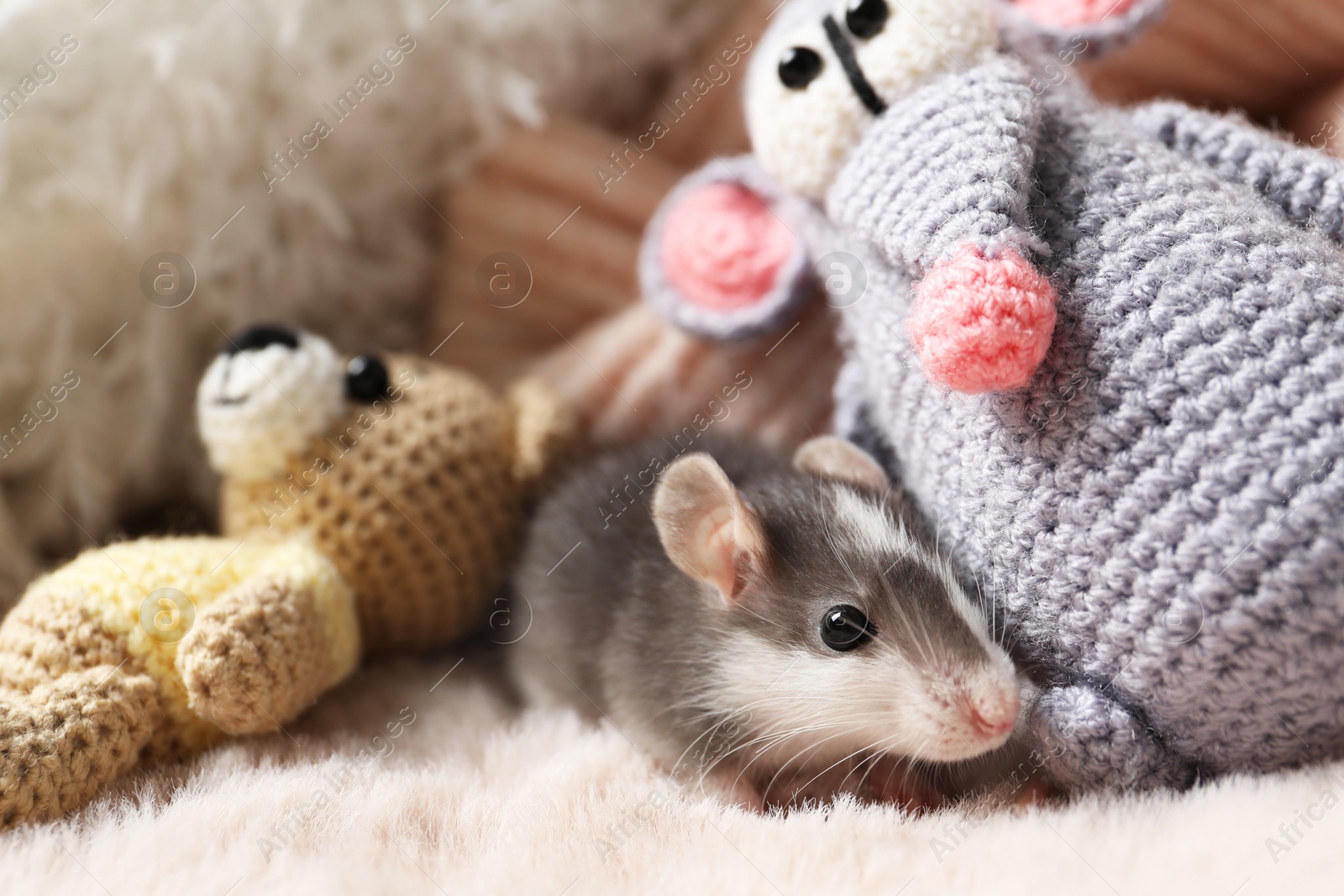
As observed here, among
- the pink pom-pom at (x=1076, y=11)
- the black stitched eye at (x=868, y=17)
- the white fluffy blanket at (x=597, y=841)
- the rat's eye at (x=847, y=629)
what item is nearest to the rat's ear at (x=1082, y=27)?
the pink pom-pom at (x=1076, y=11)

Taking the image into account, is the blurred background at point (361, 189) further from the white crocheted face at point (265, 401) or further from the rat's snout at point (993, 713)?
the rat's snout at point (993, 713)

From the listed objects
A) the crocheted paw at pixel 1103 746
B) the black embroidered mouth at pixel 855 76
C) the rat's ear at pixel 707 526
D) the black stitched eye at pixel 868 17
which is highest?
the black stitched eye at pixel 868 17

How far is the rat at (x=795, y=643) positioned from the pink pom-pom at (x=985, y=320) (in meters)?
0.27

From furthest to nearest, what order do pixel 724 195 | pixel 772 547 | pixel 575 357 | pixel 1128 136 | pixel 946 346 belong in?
pixel 575 357, pixel 724 195, pixel 772 547, pixel 1128 136, pixel 946 346

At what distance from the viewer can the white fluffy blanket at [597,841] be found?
783mm

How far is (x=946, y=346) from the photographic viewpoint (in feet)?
2.63

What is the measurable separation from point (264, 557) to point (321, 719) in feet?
0.66

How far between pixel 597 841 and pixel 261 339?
73 cm

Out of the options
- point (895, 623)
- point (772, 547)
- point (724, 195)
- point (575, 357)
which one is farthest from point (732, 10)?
point (895, 623)

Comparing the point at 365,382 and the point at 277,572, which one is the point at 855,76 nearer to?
the point at 365,382

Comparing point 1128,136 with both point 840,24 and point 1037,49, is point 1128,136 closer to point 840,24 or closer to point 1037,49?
point 1037,49

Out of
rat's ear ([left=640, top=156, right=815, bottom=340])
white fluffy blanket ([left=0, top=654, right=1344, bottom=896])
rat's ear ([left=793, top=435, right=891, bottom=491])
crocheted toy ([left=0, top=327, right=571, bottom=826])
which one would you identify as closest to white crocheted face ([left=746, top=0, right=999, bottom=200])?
rat's ear ([left=640, top=156, right=815, bottom=340])

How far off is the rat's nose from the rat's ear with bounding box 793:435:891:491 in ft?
0.87

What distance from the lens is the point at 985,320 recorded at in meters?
0.78
